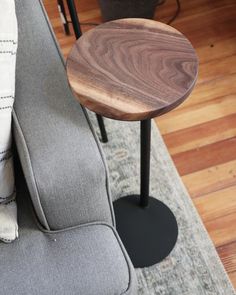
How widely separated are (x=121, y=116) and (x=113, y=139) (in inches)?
27.5

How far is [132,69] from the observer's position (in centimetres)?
78

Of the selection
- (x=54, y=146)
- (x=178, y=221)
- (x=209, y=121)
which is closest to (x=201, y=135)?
(x=209, y=121)

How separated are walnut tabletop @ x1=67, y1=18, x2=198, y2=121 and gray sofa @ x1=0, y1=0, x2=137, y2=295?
0.15 feet

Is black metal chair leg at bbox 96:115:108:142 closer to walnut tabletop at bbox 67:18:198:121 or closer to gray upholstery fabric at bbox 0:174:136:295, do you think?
walnut tabletop at bbox 67:18:198:121

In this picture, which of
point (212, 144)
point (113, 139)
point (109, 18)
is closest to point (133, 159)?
point (113, 139)

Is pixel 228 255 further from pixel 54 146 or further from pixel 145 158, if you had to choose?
pixel 54 146

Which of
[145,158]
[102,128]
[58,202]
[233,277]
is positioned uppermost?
[58,202]

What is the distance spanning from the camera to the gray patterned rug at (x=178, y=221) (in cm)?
108

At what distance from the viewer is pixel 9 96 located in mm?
754

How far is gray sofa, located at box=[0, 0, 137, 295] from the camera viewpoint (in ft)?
2.31

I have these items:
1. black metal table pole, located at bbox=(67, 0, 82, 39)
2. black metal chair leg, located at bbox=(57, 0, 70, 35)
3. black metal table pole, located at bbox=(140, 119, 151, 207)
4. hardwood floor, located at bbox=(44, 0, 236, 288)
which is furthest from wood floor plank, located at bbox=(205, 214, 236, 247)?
black metal chair leg, located at bbox=(57, 0, 70, 35)

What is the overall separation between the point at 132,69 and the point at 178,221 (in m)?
0.60

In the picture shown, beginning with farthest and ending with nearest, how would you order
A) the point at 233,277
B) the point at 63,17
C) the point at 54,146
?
the point at 63,17 < the point at 233,277 < the point at 54,146

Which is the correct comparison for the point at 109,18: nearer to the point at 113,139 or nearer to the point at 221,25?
the point at 221,25
